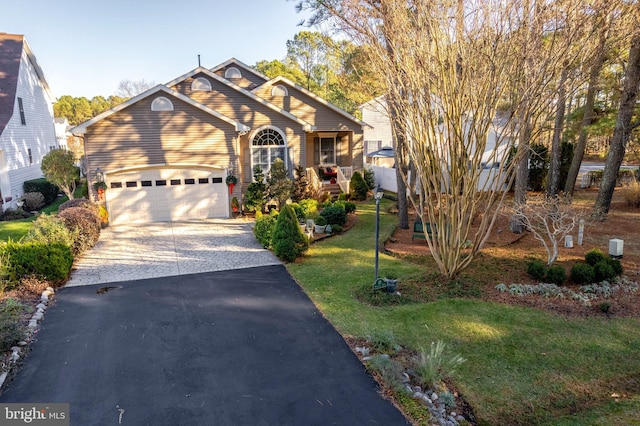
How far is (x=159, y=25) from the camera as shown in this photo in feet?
57.8

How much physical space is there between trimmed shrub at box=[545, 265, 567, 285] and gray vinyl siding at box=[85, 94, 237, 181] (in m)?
12.4

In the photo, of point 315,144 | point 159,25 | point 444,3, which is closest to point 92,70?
point 159,25

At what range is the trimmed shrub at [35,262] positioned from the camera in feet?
27.2

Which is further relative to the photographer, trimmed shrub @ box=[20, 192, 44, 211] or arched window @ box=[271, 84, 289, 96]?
arched window @ box=[271, 84, 289, 96]

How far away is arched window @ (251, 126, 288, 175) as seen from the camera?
58.5 ft

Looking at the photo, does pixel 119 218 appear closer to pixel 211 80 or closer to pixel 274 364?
pixel 211 80

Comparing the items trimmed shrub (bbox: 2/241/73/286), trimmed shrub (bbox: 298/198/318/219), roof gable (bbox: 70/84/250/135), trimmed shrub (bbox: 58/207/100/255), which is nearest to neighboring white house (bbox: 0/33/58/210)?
roof gable (bbox: 70/84/250/135)

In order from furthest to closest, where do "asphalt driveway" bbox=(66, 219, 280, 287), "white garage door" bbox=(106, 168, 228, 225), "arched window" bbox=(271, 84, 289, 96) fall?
"arched window" bbox=(271, 84, 289, 96), "white garage door" bbox=(106, 168, 228, 225), "asphalt driveway" bbox=(66, 219, 280, 287)

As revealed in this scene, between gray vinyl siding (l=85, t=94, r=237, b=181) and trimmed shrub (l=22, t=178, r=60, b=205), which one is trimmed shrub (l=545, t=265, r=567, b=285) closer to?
gray vinyl siding (l=85, t=94, r=237, b=181)

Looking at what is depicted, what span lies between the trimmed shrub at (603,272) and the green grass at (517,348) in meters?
1.60

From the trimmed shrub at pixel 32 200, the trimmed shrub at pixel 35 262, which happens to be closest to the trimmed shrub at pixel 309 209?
the trimmed shrub at pixel 35 262

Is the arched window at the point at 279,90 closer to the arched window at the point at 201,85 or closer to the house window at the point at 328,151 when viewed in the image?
the house window at the point at 328,151

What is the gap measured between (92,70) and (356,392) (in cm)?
4346

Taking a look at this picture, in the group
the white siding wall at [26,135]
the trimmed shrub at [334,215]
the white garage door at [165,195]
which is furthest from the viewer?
the white siding wall at [26,135]
